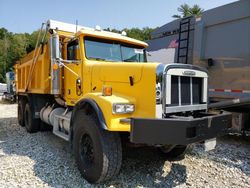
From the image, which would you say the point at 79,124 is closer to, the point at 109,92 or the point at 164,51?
the point at 109,92

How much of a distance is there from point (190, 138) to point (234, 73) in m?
3.24

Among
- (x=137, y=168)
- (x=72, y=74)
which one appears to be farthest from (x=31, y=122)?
(x=137, y=168)

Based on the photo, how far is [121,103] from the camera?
365cm

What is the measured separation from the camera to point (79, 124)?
14.0 feet

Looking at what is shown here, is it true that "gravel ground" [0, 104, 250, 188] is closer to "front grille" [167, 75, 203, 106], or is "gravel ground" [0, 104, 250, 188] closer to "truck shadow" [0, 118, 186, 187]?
"truck shadow" [0, 118, 186, 187]

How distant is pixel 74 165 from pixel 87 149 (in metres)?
0.72

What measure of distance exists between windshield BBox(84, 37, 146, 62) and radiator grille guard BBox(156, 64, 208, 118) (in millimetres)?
1594

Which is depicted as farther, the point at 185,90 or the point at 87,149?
the point at 87,149

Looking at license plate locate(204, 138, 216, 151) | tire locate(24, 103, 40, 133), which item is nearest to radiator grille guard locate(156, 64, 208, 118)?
license plate locate(204, 138, 216, 151)

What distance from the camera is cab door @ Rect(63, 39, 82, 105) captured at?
509 centimetres

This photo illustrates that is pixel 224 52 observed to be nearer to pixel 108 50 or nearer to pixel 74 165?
pixel 108 50

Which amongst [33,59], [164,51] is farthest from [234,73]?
[33,59]

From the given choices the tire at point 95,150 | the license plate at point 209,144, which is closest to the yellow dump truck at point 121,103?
the tire at point 95,150

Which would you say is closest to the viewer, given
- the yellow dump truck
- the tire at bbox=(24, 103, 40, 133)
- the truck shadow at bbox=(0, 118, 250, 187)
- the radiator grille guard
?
the yellow dump truck
